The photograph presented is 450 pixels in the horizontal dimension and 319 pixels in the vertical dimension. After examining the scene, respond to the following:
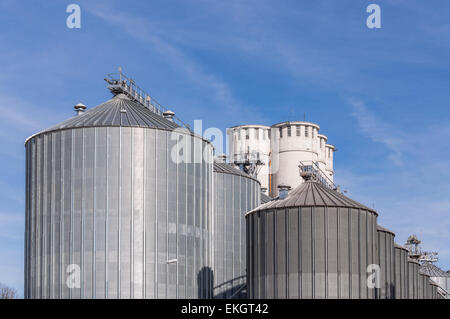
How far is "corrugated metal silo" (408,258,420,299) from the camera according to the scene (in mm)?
75562

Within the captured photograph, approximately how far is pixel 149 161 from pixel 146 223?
4.81m

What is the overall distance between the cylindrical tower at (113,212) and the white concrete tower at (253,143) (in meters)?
46.8

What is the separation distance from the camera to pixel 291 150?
116 meters

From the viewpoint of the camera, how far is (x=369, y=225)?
61.8m

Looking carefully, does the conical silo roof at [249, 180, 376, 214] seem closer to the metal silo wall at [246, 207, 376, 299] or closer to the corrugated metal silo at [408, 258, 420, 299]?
the metal silo wall at [246, 207, 376, 299]

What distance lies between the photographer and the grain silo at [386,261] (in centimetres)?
6222

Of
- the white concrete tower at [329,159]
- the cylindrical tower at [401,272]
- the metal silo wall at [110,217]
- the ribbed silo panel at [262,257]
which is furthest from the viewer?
the white concrete tower at [329,159]

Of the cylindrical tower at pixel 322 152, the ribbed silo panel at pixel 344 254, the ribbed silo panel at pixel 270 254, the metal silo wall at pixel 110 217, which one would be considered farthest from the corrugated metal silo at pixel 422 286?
the cylindrical tower at pixel 322 152

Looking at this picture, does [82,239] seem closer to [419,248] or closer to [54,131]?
[54,131]

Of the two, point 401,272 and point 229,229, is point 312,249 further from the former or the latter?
point 229,229

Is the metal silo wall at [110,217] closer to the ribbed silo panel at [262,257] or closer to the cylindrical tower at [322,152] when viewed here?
the ribbed silo panel at [262,257]

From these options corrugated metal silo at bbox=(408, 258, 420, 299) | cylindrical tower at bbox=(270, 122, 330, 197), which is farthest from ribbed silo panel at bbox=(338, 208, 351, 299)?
cylindrical tower at bbox=(270, 122, 330, 197)
